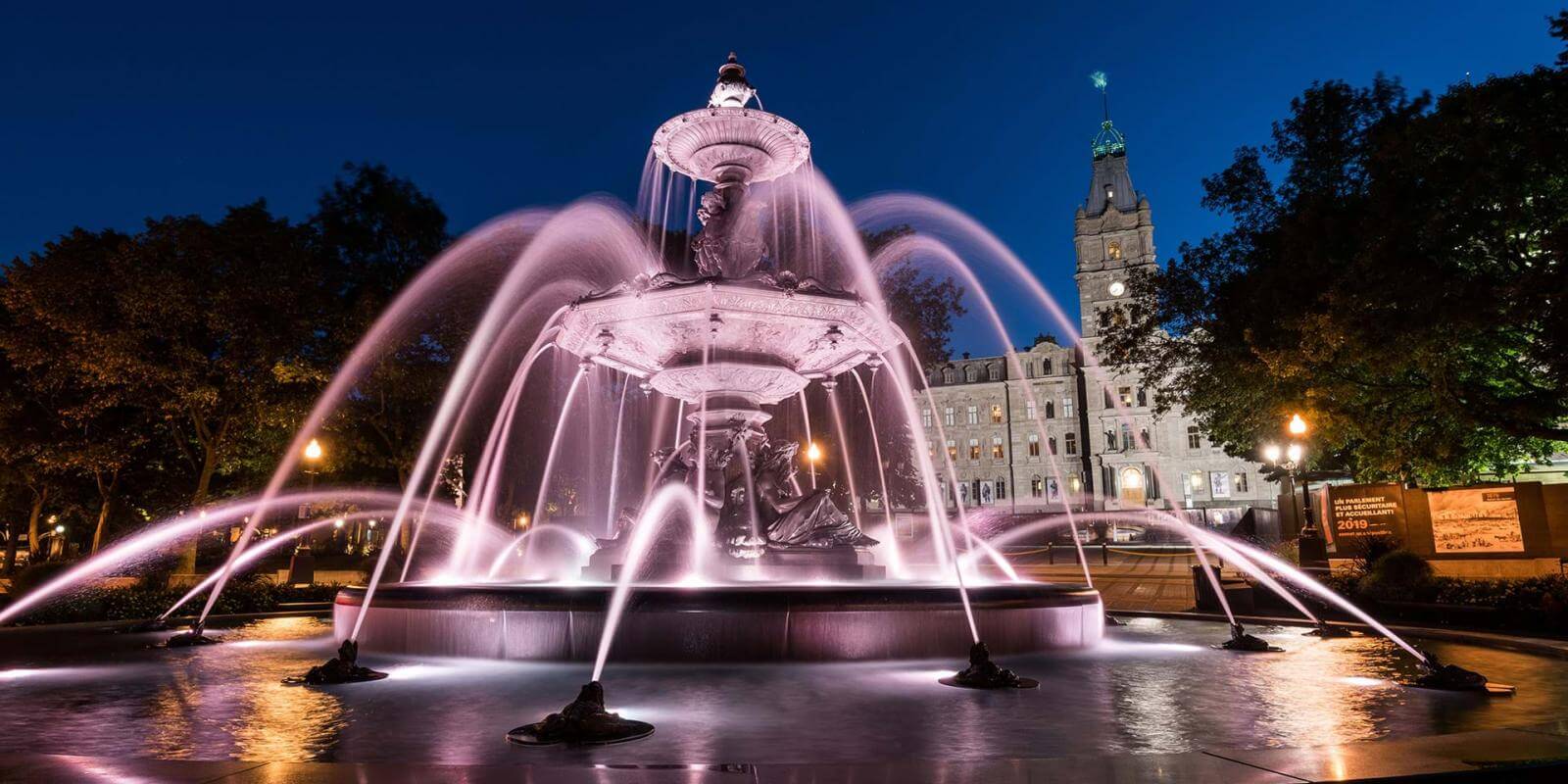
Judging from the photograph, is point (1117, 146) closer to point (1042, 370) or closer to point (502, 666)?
point (1042, 370)

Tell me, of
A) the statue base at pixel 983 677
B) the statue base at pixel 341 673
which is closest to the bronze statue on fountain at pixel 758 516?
the statue base at pixel 341 673

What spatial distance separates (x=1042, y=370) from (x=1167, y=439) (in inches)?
562

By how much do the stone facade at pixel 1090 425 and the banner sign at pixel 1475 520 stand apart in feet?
192

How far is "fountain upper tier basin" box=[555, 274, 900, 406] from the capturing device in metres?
12.4

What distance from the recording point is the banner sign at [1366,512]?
20.0 meters

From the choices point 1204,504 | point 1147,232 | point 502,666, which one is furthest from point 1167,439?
point 502,666

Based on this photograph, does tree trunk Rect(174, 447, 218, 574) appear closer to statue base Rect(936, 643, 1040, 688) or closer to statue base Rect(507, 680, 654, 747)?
statue base Rect(507, 680, 654, 747)

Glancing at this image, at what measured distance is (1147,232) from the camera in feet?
292

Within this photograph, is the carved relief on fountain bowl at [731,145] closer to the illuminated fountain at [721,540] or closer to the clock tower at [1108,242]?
the illuminated fountain at [721,540]

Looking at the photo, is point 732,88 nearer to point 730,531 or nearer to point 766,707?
point 730,531

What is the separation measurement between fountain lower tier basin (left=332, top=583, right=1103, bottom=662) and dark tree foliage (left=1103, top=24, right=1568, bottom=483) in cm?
1208

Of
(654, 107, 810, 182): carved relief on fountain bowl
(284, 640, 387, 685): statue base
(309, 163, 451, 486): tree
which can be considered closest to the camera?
(284, 640, 387, 685): statue base

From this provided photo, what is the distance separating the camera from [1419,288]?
54.6 ft

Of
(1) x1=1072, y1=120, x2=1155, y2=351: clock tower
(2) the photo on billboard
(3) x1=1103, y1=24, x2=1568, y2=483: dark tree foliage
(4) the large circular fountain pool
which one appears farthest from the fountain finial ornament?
(1) x1=1072, y1=120, x2=1155, y2=351: clock tower
